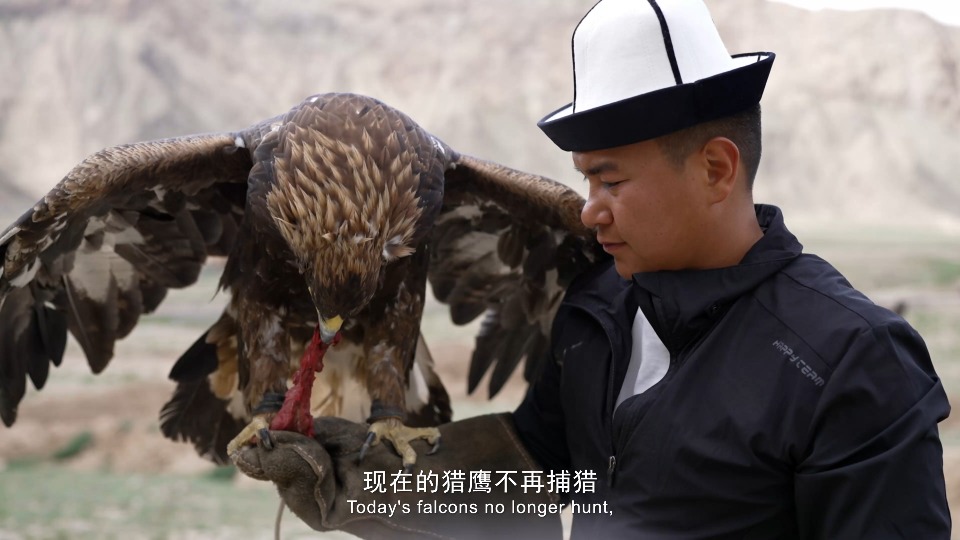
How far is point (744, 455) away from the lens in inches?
63.2

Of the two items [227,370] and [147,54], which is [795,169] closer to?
[147,54]

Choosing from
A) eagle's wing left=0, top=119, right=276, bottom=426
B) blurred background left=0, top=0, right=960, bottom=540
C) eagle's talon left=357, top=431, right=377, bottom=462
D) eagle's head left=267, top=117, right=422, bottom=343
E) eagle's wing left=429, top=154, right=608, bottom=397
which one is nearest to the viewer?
eagle's head left=267, top=117, right=422, bottom=343

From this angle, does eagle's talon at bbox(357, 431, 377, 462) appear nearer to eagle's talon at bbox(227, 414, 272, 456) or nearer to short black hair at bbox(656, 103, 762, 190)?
eagle's talon at bbox(227, 414, 272, 456)

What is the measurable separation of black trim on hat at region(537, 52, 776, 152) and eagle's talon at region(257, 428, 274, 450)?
1039 mm

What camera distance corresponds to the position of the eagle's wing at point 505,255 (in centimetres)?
273

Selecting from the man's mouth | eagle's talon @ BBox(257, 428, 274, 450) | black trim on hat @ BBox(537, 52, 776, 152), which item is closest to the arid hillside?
eagle's talon @ BBox(257, 428, 274, 450)

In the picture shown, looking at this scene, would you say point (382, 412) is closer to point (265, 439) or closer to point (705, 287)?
point (265, 439)

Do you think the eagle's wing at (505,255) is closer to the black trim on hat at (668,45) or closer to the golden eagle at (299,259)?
the golden eagle at (299,259)

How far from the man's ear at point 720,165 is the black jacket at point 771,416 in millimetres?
134

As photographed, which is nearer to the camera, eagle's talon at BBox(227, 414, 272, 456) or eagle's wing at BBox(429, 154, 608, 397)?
eagle's talon at BBox(227, 414, 272, 456)

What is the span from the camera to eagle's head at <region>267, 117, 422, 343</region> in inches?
85.0

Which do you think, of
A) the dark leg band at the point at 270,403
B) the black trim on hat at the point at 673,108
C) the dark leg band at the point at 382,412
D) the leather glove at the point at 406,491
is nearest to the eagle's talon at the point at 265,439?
the leather glove at the point at 406,491

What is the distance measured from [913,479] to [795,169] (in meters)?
21.4

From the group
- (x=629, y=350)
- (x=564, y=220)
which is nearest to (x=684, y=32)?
(x=629, y=350)
